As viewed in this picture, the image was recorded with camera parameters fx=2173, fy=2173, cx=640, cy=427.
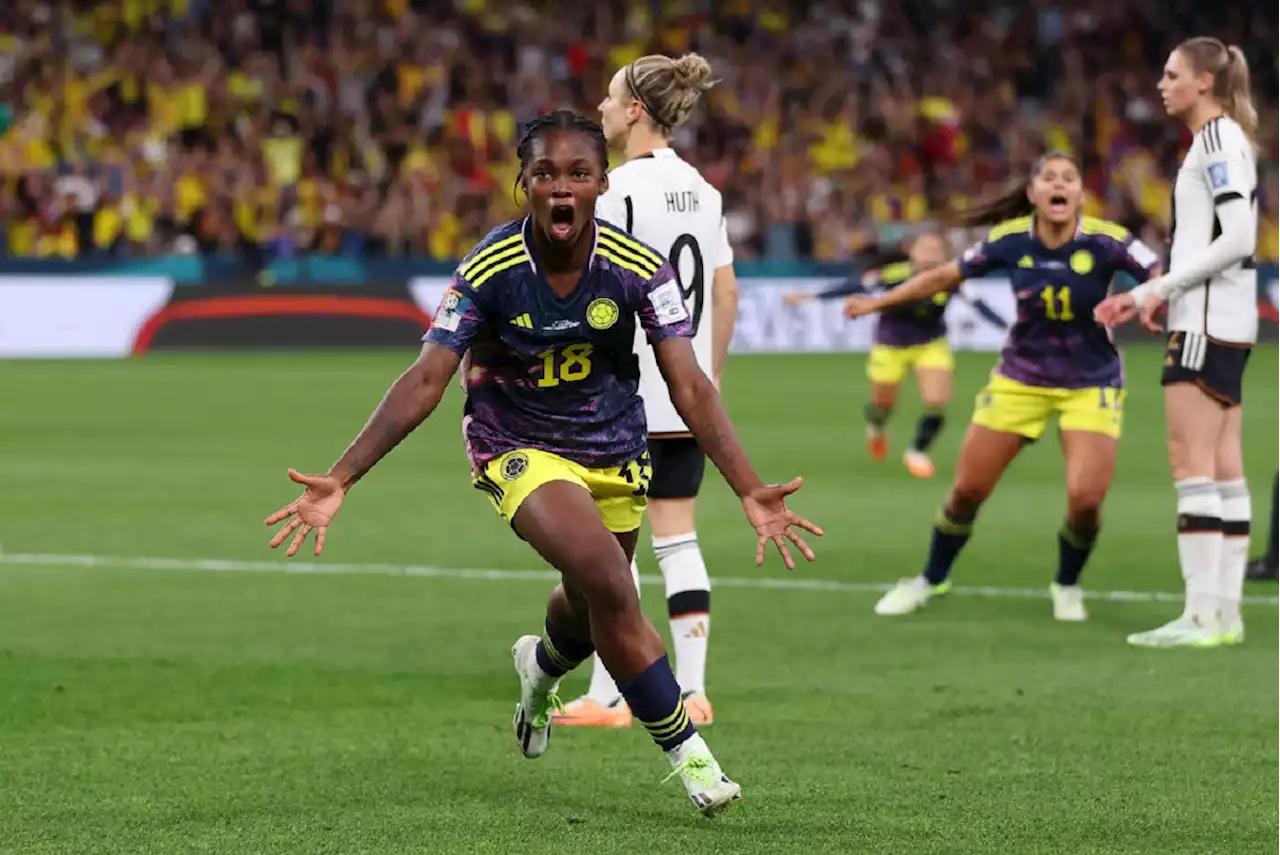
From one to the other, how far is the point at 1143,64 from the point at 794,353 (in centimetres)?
1173

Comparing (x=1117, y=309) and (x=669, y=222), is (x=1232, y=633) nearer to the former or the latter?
(x=1117, y=309)

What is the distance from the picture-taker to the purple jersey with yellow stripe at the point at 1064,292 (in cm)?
979

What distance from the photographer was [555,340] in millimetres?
5887

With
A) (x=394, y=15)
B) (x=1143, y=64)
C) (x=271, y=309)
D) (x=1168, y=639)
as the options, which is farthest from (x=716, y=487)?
(x=1143, y=64)

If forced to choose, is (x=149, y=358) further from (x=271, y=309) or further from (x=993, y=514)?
(x=993, y=514)

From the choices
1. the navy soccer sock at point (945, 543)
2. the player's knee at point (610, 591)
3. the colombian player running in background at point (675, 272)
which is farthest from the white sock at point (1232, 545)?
the player's knee at point (610, 591)

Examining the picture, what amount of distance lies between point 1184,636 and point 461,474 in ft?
27.4

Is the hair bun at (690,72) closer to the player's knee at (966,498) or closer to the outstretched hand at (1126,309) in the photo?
the outstretched hand at (1126,309)

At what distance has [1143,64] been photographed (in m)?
39.3

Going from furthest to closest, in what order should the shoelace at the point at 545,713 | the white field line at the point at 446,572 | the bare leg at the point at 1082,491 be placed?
the white field line at the point at 446,572 → the bare leg at the point at 1082,491 → the shoelace at the point at 545,713

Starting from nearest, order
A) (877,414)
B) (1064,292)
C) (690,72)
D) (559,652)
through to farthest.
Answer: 1. (559,652)
2. (690,72)
3. (1064,292)
4. (877,414)

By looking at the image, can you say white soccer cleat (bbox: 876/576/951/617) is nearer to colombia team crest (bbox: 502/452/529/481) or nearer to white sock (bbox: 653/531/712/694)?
white sock (bbox: 653/531/712/694)

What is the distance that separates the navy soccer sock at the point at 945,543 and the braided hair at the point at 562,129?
461 cm

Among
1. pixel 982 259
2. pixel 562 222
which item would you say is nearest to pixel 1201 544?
pixel 982 259
